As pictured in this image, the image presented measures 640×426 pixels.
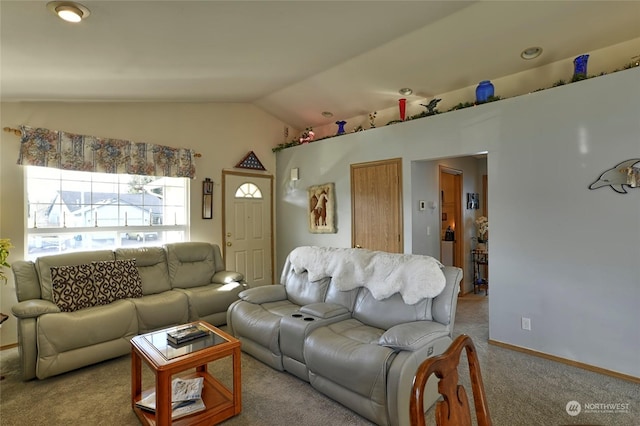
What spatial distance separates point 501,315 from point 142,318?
3596 millimetres

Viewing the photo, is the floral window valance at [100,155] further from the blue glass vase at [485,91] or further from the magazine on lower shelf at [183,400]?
the blue glass vase at [485,91]

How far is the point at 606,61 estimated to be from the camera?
3182mm

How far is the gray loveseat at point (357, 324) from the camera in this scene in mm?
1969

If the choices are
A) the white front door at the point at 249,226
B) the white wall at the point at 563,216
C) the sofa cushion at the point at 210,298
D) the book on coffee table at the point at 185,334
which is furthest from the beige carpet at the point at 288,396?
the white front door at the point at 249,226

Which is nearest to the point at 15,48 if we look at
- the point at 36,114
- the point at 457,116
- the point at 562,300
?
the point at 36,114

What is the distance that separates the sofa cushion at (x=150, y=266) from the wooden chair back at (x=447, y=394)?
11.8 ft

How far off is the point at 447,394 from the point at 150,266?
3.80 metres

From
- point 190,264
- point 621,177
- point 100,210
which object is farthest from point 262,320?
point 621,177

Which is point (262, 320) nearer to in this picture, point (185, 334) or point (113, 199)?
point (185, 334)

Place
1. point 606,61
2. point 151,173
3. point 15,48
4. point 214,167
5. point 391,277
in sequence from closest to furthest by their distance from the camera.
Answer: point 15,48 → point 391,277 → point 606,61 → point 151,173 → point 214,167

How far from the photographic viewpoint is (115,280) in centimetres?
337

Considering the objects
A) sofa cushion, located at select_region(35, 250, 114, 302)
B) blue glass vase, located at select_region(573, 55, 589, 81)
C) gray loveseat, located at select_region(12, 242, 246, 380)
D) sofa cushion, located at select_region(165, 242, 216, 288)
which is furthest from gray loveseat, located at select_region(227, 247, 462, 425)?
blue glass vase, located at select_region(573, 55, 589, 81)

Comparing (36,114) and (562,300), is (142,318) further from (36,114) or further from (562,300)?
(562,300)

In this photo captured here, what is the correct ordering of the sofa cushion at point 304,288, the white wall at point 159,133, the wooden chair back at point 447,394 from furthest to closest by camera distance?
the white wall at point 159,133
the sofa cushion at point 304,288
the wooden chair back at point 447,394
